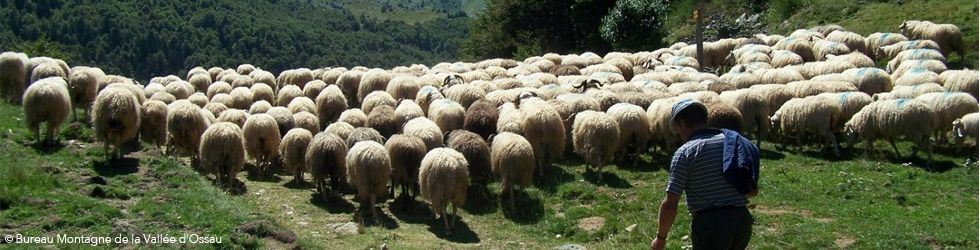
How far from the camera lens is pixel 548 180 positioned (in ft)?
55.8

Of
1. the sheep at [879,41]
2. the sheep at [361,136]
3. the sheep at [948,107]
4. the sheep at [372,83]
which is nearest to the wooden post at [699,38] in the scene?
the sheep at [879,41]

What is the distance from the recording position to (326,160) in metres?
15.6

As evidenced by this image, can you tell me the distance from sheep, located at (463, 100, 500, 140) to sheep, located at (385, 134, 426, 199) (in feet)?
9.30

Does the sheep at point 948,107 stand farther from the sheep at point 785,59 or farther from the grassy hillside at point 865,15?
the grassy hillside at point 865,15

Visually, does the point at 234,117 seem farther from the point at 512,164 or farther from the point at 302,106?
the point at 512,164

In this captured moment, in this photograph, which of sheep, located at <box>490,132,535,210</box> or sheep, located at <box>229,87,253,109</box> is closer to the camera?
sheep, located at <box>490,132,535,210</box>

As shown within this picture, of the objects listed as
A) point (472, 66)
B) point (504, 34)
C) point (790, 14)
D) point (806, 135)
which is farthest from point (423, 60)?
point (806, 135)

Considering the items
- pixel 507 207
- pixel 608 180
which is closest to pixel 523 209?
pixel 507 207

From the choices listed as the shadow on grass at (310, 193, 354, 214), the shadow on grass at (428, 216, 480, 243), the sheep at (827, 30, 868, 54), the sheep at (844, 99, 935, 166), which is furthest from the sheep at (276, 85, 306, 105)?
the sheep at (827, 30, 868, 54)

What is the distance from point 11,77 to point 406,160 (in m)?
13.9

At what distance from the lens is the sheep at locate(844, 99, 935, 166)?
16875mm

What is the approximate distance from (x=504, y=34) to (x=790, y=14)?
16.6 metres

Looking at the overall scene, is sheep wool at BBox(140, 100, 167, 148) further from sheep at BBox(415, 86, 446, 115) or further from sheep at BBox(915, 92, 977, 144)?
sheep at BBox(915, 92, 977, 144)

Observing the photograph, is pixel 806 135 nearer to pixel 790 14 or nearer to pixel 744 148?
pixel 744 148
